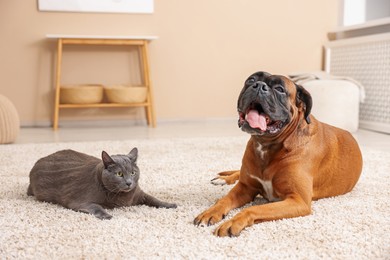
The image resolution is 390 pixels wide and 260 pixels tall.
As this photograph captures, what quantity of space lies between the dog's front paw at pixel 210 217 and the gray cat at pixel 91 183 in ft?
0.66

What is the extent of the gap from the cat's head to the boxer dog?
0.88 ft

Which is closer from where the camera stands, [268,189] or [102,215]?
[102,215]

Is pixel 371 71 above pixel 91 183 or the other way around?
above

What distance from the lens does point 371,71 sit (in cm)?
432

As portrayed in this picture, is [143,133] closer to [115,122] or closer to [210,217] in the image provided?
[115,122]

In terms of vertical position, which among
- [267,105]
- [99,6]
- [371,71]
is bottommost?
[371,71]

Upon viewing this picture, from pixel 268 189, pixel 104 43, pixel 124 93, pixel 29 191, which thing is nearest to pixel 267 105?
pixel 268 189

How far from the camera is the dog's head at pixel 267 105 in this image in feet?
5.10

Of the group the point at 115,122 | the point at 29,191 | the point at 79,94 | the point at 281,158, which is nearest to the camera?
the point at 281,158

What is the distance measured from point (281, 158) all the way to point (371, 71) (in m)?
3.01

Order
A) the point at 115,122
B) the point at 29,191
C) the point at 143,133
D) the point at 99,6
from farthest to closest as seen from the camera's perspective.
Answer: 1. the point at 115,122
2. the point at 99,6
3. the point at 143,133
4. the point at 29,191

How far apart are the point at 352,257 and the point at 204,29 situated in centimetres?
381

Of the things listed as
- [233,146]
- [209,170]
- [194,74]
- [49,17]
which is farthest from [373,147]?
[49,17]

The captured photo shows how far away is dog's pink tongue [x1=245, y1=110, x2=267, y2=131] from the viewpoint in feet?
5.12
